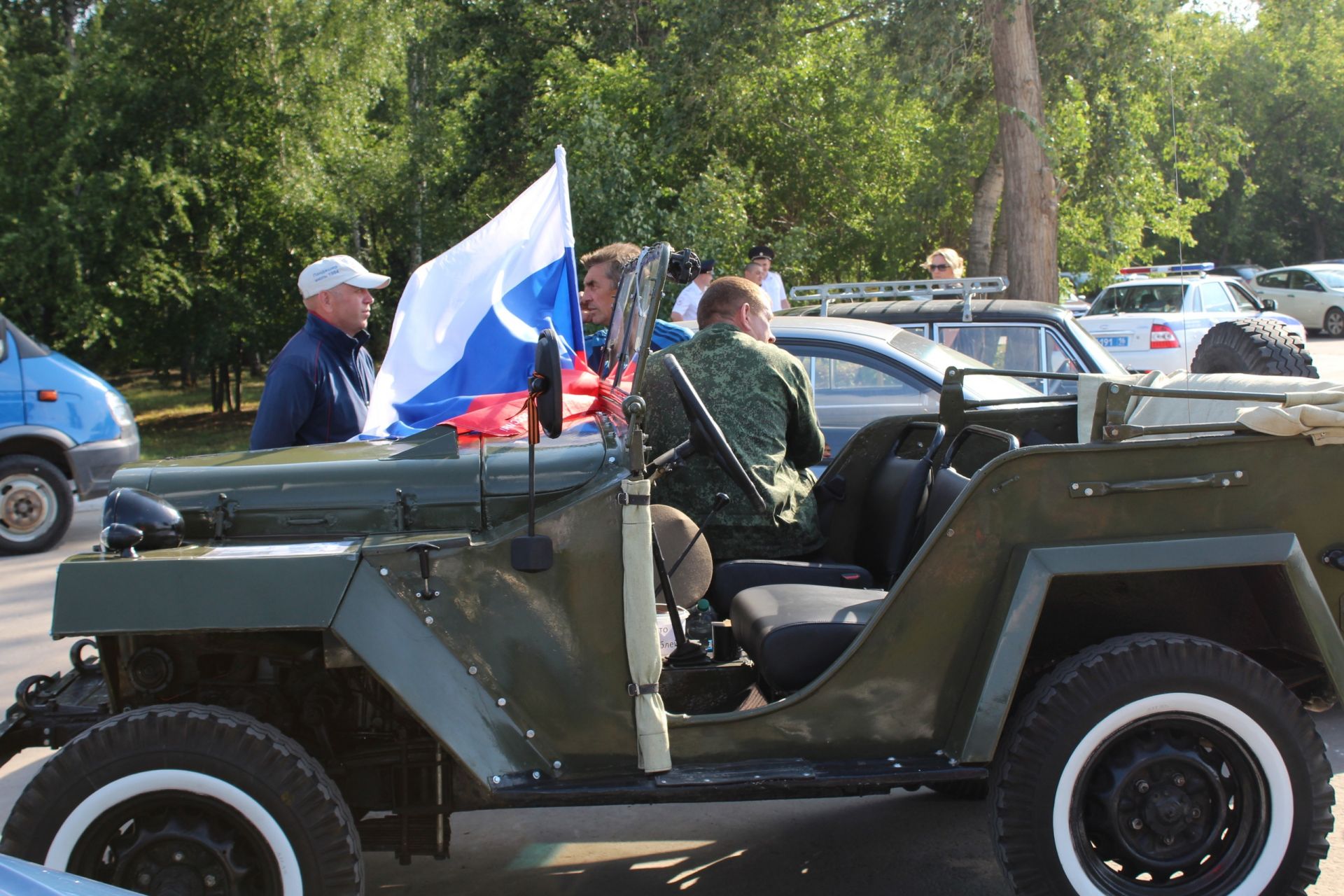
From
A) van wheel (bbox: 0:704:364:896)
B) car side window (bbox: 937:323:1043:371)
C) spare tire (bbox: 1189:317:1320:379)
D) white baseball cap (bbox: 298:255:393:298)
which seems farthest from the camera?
spare tire (bbox: 1189:317:1320:379)

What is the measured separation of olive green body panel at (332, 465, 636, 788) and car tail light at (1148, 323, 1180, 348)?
39.6 ft

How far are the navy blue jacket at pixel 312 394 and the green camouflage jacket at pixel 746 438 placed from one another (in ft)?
4.30

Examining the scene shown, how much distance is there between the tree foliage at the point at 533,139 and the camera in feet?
45.0

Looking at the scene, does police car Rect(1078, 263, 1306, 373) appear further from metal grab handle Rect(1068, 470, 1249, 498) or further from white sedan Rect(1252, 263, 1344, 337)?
white sedan Rect(1252, 263, 1344, 337)

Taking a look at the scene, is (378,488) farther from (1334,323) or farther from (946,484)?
(1334,323)

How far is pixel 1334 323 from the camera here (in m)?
26.7

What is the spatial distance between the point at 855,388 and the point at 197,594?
435 centimetres

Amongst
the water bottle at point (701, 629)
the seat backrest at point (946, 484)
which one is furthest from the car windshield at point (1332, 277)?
the water bottle at point (701, 629)

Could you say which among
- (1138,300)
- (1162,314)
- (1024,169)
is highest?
(1024,169)

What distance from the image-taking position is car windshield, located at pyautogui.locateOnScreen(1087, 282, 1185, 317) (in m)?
16.2

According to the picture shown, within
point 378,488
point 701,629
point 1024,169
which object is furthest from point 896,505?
point 1024,169

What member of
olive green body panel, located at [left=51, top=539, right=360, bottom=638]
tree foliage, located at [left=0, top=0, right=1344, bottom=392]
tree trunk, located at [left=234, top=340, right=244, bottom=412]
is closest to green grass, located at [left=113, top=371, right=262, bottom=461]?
tree trunk, located at [left=234, top=340, right=244, bottom=412]

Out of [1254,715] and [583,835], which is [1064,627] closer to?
[1254,715]

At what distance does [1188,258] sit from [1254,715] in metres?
44.4
